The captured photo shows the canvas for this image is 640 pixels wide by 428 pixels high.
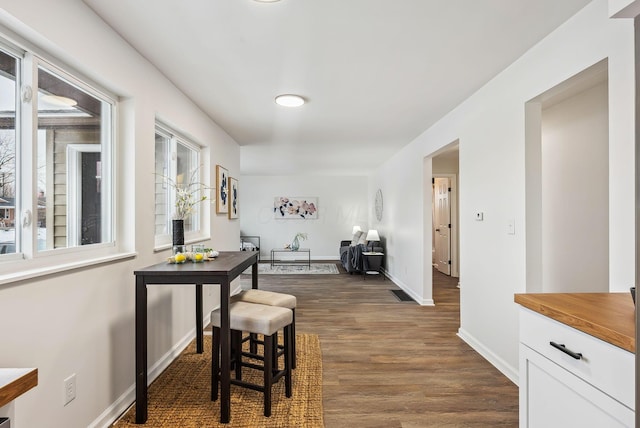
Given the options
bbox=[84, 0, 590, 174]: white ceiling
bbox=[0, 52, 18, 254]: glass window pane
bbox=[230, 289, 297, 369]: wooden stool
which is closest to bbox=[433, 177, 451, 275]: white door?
bbox=[84, 0, 590, 174]: white ceiling

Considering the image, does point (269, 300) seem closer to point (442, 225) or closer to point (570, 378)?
point (570, 378)

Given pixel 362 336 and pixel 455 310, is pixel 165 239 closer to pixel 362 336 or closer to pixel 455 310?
pixel 362 336

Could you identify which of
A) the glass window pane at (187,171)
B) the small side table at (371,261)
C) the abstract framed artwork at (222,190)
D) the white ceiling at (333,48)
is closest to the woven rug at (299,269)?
the small side table at (371,261)

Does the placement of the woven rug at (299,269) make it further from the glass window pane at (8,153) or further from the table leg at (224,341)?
the glass window pane at (8,153)

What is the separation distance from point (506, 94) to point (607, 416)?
226 cm

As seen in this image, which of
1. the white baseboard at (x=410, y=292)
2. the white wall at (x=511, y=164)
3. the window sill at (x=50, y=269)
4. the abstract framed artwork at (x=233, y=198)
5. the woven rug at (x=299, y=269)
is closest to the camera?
the window sill at (x=50, y=269)

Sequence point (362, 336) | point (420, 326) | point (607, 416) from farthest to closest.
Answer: point (420, 326), point (362, 336), point (607, 416)

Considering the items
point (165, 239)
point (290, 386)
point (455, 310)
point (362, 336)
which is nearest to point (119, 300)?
point (165, 239)

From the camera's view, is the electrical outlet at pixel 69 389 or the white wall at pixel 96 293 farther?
the electrical outlet at pixel 69 389

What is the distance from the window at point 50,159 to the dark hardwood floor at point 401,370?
1774 millimetres

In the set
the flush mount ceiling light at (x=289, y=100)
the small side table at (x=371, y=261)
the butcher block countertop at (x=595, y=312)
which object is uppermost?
the flush mount ceiling light at (x=289, y=100)

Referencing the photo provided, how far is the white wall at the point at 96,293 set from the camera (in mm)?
1445

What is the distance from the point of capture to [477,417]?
207 cm

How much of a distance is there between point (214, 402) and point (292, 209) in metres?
7.39
